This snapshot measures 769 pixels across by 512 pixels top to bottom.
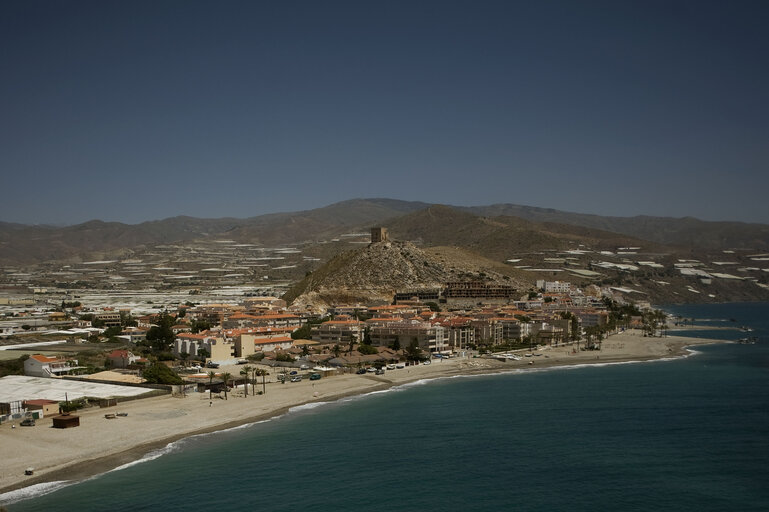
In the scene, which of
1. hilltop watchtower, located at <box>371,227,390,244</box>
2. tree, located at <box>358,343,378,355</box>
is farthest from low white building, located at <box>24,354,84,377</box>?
hilltop watchtower, located at <box>371,227,390,244</box>

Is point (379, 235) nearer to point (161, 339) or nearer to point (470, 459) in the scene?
point (161, 339)

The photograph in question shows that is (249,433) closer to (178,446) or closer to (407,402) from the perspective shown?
(178,446)

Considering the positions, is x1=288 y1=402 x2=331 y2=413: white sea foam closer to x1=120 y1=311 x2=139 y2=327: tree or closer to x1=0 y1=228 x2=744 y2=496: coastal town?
x1=0 y1=228 x2=744 y2=496: coastal town

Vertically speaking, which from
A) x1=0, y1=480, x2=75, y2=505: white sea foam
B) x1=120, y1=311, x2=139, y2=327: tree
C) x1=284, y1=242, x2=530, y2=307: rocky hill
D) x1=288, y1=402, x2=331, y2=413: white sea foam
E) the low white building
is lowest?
x1=288, y1=402, x2=331, y2=413: white sea foam

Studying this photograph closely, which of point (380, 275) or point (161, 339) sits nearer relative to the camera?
point (161, 339)

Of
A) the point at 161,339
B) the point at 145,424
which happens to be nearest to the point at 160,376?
the point at 145,424

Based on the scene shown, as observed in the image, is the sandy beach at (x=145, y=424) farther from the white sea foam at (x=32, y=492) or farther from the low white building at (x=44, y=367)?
the low white building at (x=44, y=367)

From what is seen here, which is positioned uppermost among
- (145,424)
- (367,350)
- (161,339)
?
(161,339)
